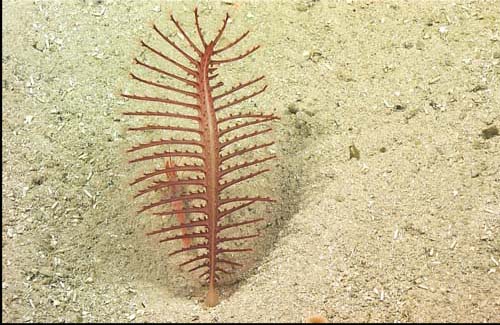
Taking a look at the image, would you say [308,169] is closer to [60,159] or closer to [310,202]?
[310,202]

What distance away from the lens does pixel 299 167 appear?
6.31 feet

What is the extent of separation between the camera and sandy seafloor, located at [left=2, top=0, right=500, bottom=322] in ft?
4.80

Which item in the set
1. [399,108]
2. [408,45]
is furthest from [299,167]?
[408,45]

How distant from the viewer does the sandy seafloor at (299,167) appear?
1.46 m

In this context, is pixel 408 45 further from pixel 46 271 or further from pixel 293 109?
pixel 46 271

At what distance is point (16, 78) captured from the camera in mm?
1917

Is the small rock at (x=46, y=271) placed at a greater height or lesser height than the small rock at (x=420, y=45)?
lesser

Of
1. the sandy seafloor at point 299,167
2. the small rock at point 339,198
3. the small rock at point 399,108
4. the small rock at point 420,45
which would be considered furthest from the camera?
the small rock at point 420,45

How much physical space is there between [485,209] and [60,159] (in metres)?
1.21

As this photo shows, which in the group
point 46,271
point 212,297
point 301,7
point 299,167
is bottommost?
point 212,297

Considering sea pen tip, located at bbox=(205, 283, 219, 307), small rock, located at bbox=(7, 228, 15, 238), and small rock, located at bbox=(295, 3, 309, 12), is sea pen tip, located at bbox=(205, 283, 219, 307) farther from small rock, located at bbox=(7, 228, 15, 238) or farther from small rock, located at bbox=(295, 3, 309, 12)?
small rock, located at bbox=(295, 3, 309, 12)

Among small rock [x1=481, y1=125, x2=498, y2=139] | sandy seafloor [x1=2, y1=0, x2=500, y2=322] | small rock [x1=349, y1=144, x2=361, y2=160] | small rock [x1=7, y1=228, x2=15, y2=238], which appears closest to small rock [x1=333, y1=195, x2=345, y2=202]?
sandy seafloor [x1=2, y1=0, x2=500, y2=322]

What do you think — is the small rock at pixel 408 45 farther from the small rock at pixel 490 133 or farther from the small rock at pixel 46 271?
the small rock at pixel 46 271

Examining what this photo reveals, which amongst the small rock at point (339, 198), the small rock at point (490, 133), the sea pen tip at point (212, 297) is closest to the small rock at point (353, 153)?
the small rock at point (339, 198)
